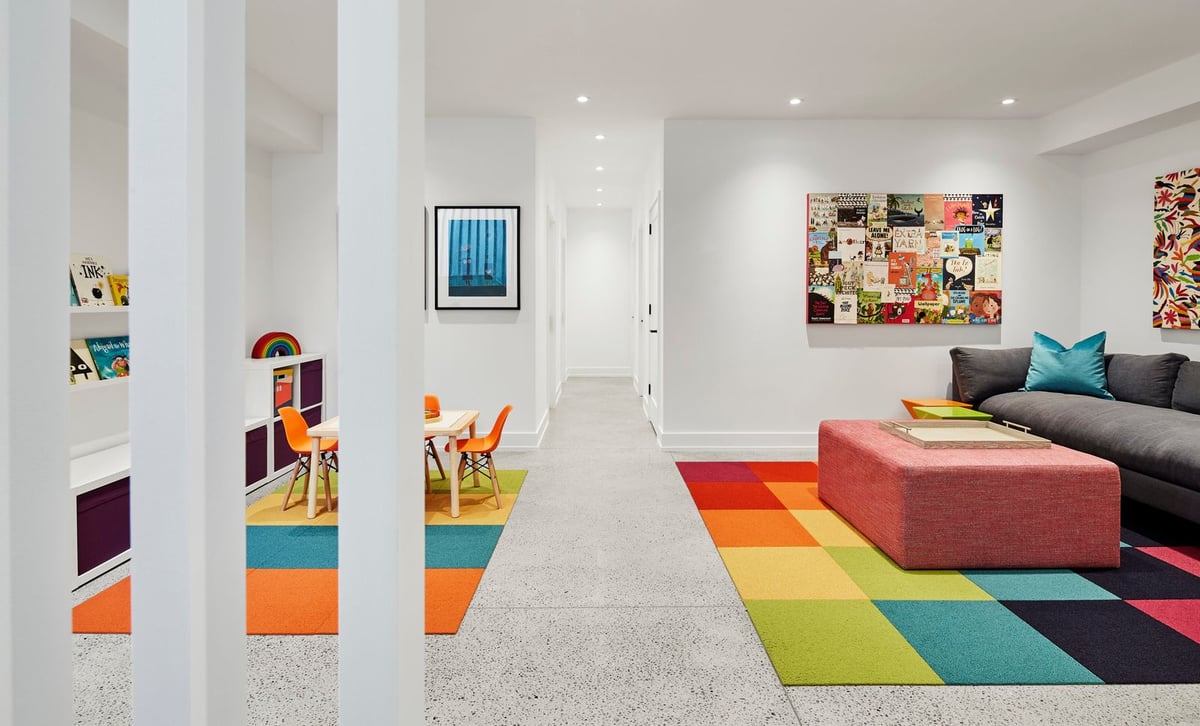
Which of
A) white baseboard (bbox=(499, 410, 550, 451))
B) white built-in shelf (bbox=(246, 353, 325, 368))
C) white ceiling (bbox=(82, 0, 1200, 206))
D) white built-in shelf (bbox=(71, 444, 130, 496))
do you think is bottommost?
white baseboard (bbox=(499, 410, 550, 451))

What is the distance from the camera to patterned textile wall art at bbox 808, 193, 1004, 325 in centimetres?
515

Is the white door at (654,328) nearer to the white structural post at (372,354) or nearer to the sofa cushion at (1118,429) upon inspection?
the sofa cushion at (1118,429)

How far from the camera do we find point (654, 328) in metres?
6.27

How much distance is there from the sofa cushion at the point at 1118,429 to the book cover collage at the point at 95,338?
509 cm

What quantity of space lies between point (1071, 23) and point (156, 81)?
14.1ft

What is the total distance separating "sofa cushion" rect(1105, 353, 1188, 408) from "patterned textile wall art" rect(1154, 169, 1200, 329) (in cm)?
33

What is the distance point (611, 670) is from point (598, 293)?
9.15m

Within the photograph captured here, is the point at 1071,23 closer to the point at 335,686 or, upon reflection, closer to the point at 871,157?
the point at 871,157

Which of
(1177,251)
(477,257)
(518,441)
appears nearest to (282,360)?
(477,257)

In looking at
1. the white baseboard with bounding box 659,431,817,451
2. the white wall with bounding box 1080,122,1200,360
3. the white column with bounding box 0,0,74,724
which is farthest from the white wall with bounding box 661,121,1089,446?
the white column with bounding box 0,0,74,724

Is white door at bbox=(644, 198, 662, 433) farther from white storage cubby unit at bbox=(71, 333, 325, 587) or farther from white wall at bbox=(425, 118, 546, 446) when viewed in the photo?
white storage cubby unit at bbox=(71, 333, 325, 587)

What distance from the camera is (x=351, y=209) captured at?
849mm

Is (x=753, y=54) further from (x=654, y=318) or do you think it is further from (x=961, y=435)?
(x=654, y=318)

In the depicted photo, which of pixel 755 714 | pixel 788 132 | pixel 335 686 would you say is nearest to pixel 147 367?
pixel 335 686
